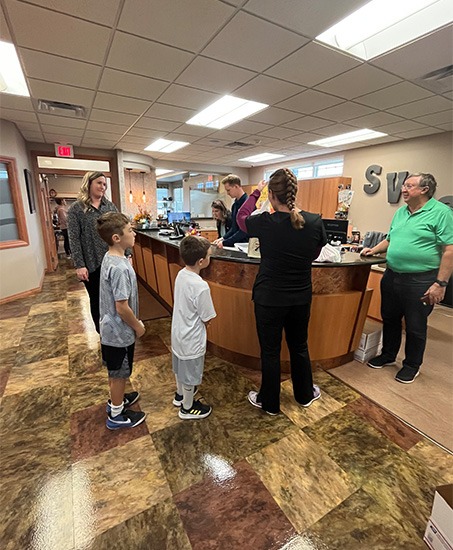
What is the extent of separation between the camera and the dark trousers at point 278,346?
1679 millimetres

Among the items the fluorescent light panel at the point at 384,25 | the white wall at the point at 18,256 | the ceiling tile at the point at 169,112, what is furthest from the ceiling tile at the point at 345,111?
the white wall at the point at 18,256

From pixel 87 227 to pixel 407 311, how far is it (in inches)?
107

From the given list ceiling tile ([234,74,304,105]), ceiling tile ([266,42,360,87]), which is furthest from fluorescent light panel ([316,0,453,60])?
ceiling tile ([234,74,304,105])

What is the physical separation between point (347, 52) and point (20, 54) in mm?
2757

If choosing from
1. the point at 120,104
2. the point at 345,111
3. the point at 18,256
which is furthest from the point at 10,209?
the point at 345,111

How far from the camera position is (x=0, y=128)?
3.99 metres

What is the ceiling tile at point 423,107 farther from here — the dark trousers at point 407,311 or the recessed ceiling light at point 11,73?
the recessed ceiling light at point 11,73

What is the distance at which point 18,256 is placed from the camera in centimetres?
438

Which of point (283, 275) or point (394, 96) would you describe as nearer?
point (283, 275)

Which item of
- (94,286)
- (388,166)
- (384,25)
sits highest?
(384,25)

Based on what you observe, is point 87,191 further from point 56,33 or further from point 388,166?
point 388,166

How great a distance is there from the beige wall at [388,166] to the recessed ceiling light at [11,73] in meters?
5.93

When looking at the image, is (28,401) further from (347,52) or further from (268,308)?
(347,52)

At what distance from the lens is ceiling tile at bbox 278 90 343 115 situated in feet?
10.3
